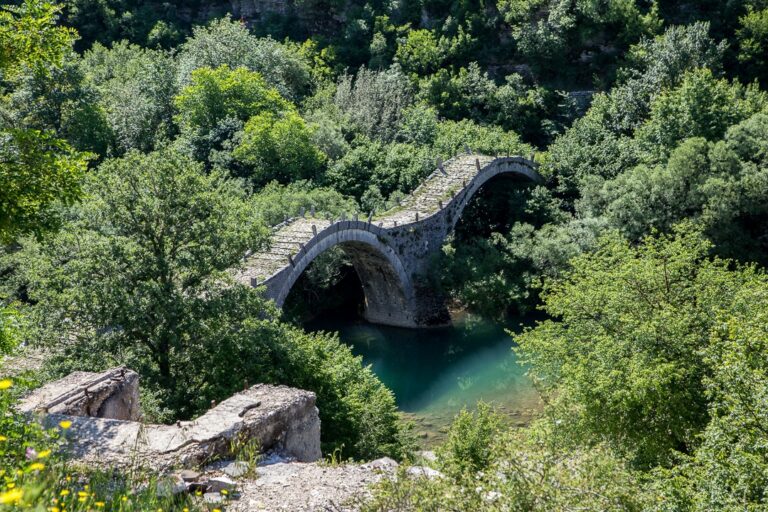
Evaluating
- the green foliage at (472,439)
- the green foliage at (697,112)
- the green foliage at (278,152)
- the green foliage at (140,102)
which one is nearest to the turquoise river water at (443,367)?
the green foliage at (278,152)

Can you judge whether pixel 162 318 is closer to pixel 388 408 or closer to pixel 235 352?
pixel 235 352

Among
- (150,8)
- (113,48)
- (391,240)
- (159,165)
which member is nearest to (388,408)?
(159,165)

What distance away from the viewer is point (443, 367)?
104 feet

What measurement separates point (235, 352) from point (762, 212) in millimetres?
21971

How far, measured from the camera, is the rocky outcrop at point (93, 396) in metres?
12.4

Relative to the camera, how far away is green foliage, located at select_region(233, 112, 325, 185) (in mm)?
37938

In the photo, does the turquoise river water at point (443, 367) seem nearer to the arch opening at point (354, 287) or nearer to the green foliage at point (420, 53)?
the arch opening at point (354, 287)

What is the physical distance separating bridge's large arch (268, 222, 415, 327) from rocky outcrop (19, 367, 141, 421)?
53.2ft

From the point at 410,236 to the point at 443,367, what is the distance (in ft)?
20.1

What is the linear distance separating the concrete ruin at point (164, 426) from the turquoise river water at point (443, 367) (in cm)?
1295

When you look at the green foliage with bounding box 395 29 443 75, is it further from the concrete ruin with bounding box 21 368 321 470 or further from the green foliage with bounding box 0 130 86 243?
the green foliage with bounding box 0 130 86 243

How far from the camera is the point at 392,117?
4541 cm

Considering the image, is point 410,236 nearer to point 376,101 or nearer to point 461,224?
point 461,224

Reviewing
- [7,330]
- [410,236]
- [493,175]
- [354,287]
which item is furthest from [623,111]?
[7,330]
